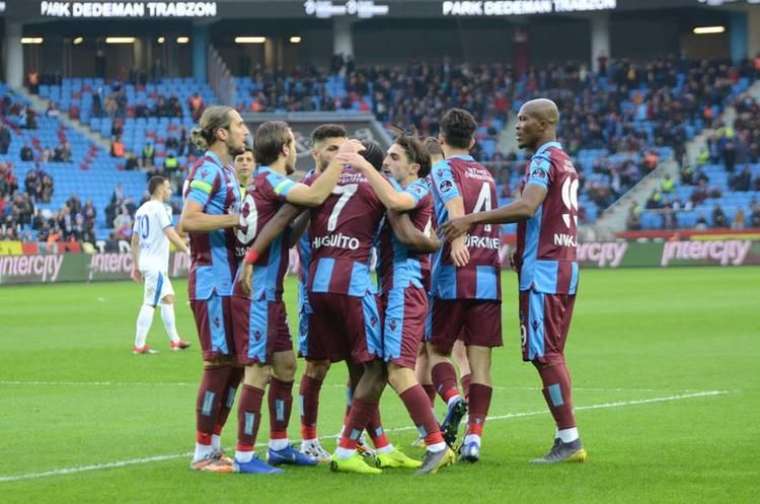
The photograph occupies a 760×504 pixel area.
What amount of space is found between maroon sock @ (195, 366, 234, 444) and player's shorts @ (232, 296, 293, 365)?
1.05ft

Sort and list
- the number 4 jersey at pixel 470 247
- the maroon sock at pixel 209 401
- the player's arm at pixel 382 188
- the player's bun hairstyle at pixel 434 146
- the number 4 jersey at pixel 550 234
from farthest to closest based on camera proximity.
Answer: the player's bun hairstyle at pixel 434 146 < the number 4 jersey at pixel 470 247 < the number 4 jersey at pixel 550 234 < the maroon sock at pixel 209 401 < the player's arm at pixel 382 188

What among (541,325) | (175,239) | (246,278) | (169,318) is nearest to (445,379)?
(541,325)

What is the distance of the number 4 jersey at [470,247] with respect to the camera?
1112 centimetres

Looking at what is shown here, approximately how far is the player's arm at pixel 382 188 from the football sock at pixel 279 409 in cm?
151

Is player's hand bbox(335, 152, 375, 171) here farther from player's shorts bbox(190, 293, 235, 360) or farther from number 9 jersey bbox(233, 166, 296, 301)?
player's shorts bbox(190, 293, 235, 360)

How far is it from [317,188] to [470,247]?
1.64 metres

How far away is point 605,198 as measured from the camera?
5484 cm

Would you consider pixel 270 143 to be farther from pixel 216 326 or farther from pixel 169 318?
pixel 169 318

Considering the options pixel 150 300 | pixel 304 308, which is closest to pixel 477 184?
pixel 304 308

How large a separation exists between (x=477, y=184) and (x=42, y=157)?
4664cm

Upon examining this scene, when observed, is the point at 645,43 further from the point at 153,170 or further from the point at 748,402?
the point at 748,402

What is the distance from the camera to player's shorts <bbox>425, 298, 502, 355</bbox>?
11.1 meters

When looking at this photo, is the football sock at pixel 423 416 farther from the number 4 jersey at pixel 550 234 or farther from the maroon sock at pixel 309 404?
the number 4 jersey at pixel 550 234

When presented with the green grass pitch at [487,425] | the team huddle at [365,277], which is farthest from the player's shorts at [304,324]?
the green grass pitch at [487,425]
